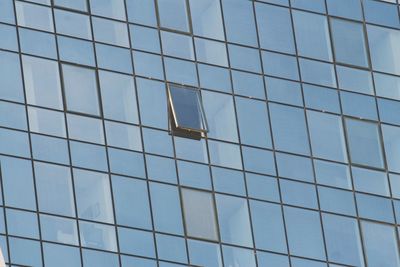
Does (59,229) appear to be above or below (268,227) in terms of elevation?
below

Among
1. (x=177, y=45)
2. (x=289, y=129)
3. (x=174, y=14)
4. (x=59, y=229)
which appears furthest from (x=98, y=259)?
(x=174, y=14)

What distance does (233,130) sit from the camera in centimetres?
8456

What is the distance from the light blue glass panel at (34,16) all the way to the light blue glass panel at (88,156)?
4.59m

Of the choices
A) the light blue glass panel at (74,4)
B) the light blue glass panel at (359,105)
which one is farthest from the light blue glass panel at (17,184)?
the light blue glass panel at (359,105)

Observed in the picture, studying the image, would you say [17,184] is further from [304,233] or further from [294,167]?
[294,167]

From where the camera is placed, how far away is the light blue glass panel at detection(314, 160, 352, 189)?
8619 centimetres

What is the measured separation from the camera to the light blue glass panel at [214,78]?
8475cm

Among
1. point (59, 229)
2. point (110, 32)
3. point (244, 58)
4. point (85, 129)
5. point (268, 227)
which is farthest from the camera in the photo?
point (244, 58)

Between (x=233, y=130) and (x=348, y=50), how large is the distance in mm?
7500

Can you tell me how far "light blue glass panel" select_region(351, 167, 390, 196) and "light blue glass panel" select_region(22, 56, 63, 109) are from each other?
12.9m

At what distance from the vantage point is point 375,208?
285 ft

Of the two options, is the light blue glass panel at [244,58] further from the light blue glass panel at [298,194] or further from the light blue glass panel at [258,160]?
the light blue glass panel at [298,194]

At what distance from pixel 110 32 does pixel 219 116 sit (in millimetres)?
5203

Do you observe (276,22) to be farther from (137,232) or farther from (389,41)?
(137,232)
